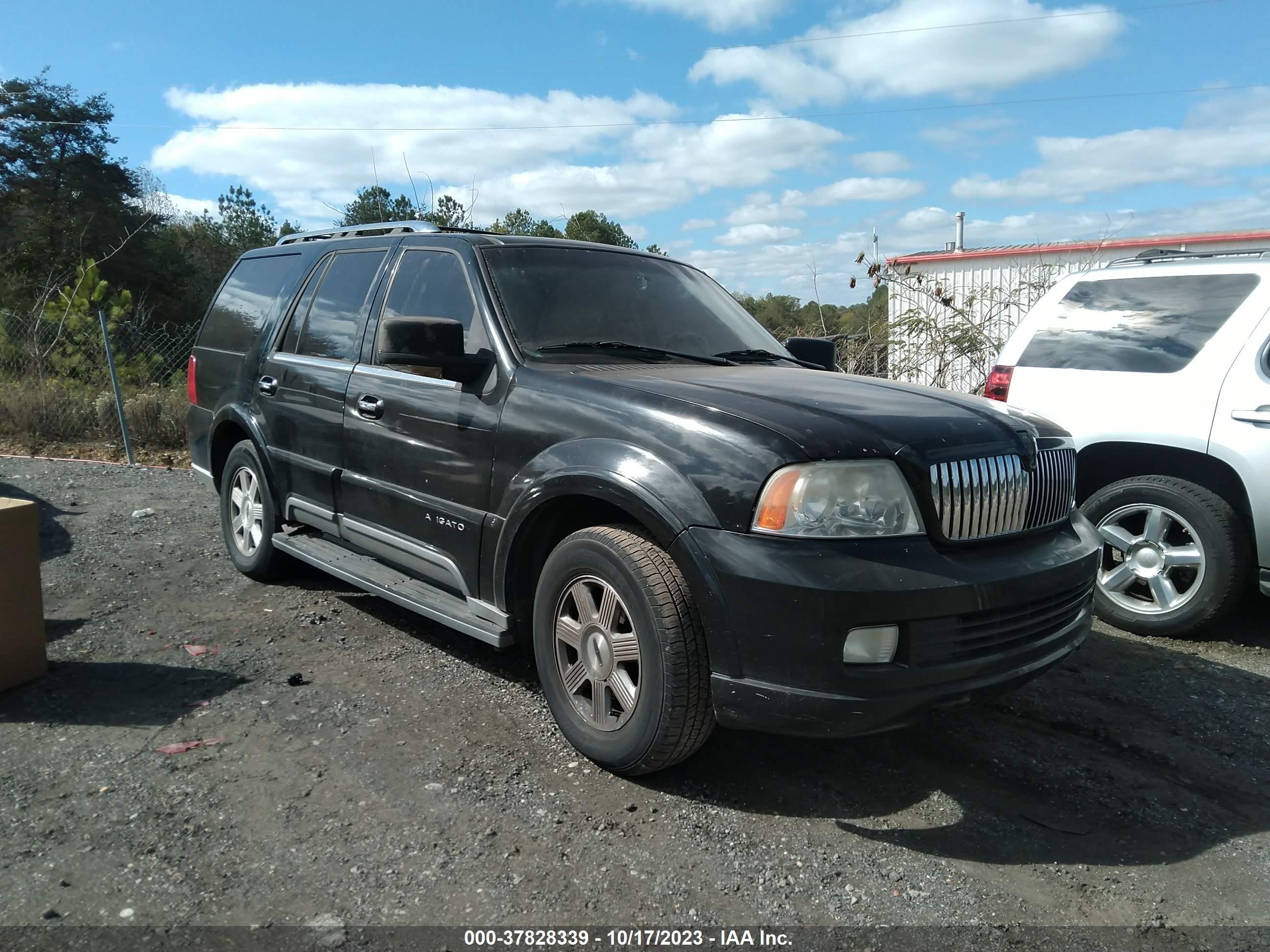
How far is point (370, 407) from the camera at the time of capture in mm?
4293

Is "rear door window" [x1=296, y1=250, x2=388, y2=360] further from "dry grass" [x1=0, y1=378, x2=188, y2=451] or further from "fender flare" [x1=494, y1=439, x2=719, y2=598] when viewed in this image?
"dry grass" [x1=0, y1=378, x2=188, y2=451]

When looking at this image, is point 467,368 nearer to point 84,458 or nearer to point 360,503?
point 360,503

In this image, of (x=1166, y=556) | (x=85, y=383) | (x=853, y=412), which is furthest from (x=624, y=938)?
(x=85, y=383)

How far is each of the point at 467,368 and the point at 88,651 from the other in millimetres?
2468

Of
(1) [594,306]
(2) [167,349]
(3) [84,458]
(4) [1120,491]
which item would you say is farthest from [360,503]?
(2) [167,349]

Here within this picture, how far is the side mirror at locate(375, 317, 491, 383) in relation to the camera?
139 inches

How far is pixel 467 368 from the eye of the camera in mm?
3744

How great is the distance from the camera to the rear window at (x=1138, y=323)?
497cm

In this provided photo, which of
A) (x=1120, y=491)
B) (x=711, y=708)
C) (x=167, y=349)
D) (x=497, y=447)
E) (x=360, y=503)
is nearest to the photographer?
(x=711, y=708)

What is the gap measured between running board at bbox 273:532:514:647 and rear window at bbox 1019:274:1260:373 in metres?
3.70

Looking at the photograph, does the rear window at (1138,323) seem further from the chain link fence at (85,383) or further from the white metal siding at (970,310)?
the chain link fence at (85,383)

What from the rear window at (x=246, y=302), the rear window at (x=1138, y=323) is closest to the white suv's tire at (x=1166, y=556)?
the rear window at (x=1138, y=323)

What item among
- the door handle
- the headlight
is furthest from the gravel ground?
the door handle

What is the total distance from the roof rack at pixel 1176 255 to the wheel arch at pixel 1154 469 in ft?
3.69
